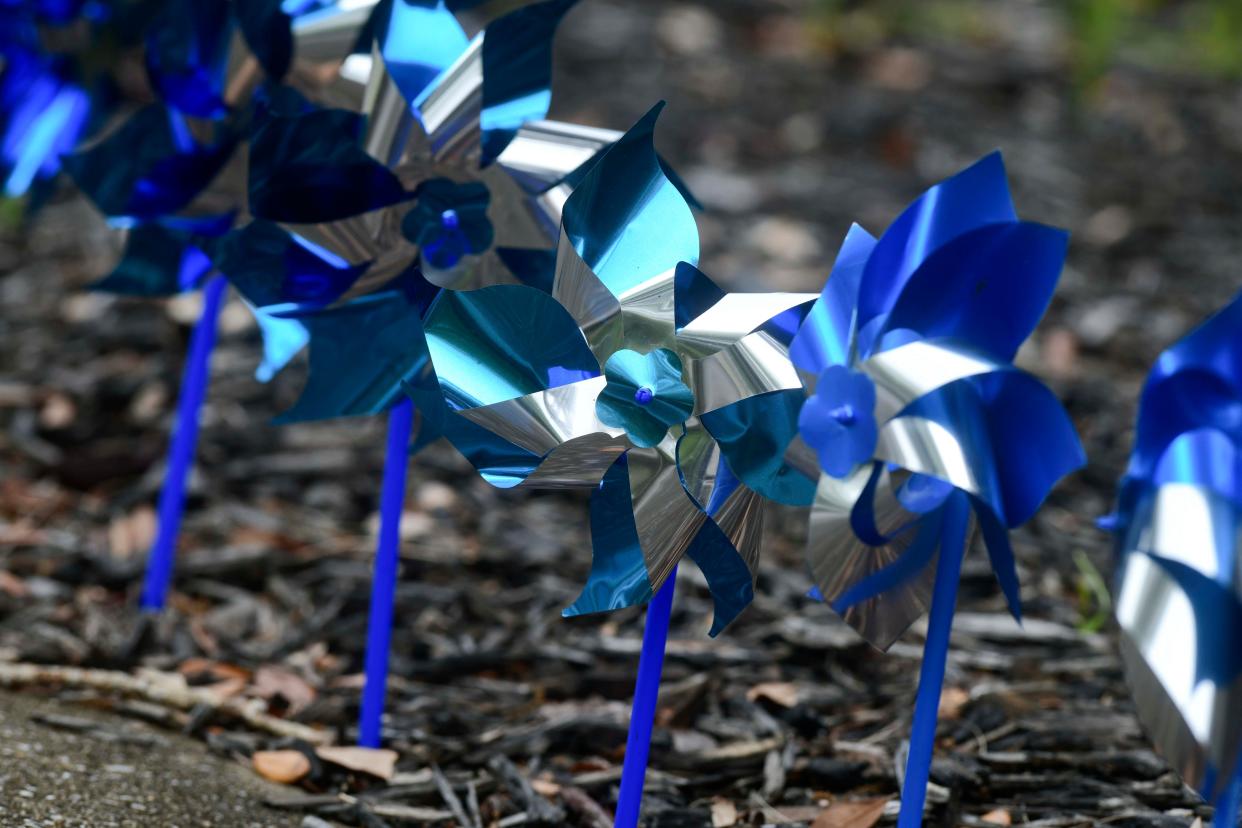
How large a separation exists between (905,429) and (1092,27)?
2.65 meters

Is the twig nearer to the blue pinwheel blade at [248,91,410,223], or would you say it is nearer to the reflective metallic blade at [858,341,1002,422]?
the blue pinwheel blade at [248,91,410,223]

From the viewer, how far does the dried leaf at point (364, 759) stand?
1312mm

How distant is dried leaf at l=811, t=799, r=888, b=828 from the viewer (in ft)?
3.95

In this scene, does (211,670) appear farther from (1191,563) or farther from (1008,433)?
(1191,563)

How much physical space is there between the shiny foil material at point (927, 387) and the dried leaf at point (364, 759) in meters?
0.57

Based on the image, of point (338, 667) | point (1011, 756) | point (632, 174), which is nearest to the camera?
point (632, 174)

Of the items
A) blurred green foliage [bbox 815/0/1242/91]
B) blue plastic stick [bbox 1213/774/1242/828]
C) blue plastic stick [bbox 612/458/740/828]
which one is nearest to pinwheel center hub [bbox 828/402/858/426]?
blue plastic stick [bbox 612/458/740/828]

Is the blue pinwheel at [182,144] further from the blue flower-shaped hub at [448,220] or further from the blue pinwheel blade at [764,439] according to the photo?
the blue pinwheel blade at [764,439]

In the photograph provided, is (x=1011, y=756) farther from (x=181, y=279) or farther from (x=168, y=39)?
(x=168, y=39)

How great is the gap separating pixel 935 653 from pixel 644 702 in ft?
0.75

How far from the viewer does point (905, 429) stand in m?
0.90

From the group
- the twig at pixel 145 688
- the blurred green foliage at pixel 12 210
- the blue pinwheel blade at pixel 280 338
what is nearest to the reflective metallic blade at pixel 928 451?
the blue pinwheel blade at pixel 280 338

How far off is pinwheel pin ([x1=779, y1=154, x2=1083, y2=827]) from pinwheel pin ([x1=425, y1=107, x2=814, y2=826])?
5 centimetres

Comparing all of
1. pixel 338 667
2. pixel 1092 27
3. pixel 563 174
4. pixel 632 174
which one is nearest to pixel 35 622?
pixel 338 667
